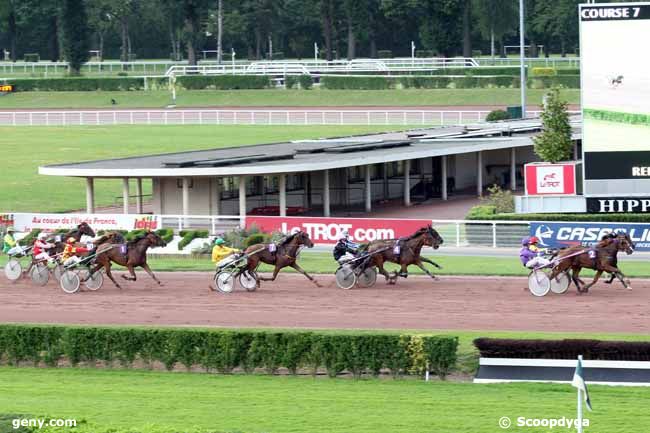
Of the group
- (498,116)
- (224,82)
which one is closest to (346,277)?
(498,116)

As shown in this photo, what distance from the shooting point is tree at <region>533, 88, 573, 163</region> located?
115 feet

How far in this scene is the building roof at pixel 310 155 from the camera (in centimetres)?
3462

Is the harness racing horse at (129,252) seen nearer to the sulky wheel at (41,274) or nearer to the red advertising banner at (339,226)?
the sulky wheel at (41,274)

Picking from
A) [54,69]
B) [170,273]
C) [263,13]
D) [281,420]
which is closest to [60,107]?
[54,69]

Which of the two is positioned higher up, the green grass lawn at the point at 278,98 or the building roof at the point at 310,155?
the green grass lawn at the point at 278,98

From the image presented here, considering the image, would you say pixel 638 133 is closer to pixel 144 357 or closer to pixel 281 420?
pixel 144 357

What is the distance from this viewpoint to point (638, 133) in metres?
29.9

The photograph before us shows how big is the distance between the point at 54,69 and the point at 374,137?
49.2 meters

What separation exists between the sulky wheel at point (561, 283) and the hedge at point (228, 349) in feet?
22.7

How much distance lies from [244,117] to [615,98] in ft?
125

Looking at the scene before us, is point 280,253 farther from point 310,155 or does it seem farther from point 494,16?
point 494,16

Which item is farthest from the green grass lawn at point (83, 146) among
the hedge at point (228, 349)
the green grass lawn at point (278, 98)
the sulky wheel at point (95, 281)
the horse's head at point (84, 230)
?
the hedge at point (228, 349)

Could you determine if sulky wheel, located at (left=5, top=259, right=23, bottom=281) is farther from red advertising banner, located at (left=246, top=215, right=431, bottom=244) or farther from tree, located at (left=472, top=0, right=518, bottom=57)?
tree, located at (left=472, top=0, right=518, bottom=57)

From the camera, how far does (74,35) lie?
8825 cm
